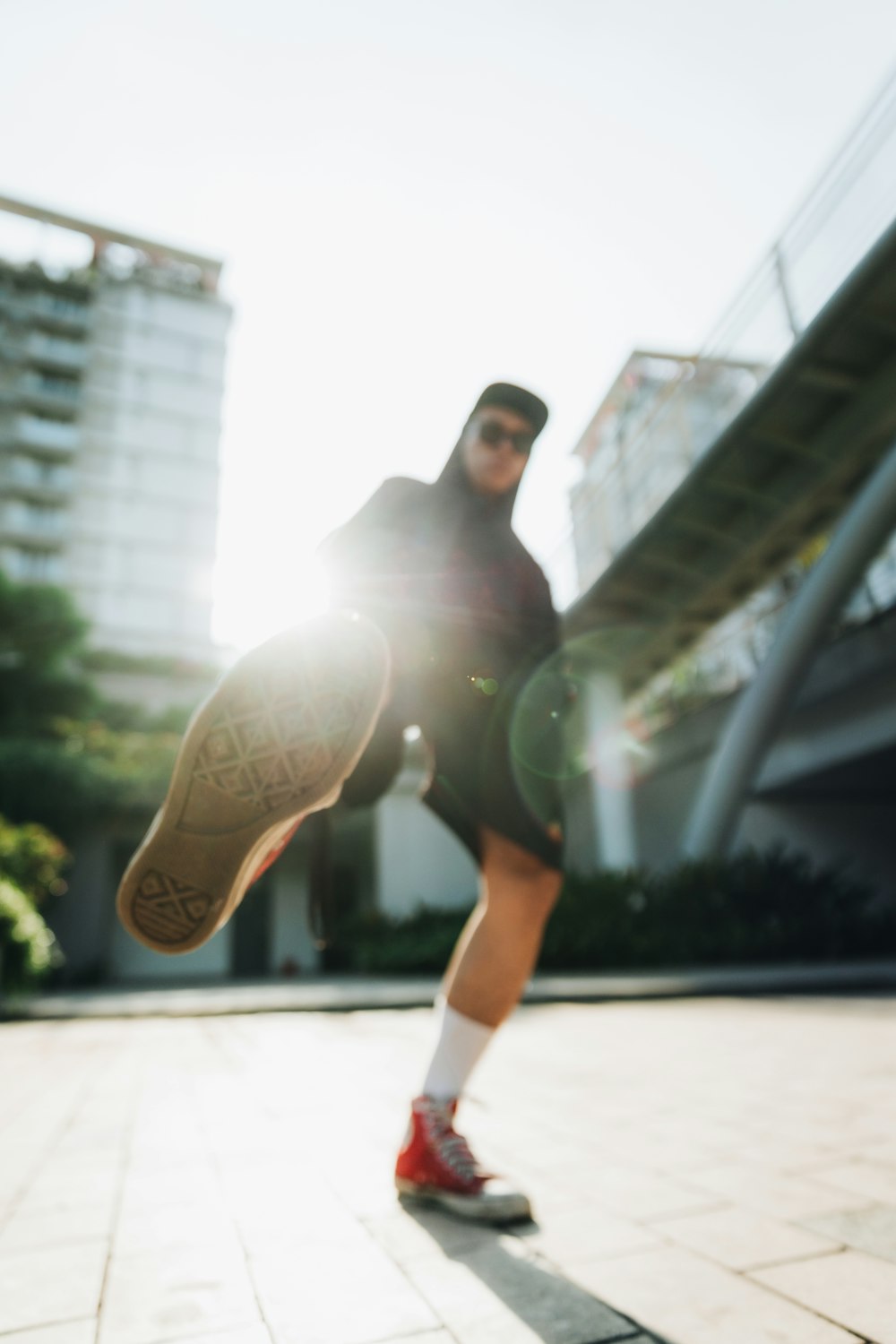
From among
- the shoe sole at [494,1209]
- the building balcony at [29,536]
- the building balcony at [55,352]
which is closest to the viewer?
the shoe sole at [494,1209]

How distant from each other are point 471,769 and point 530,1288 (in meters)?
0.94

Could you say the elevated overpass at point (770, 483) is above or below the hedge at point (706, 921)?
above

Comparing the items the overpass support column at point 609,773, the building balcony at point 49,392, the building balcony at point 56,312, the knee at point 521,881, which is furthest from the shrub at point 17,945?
the building balcony at point 56,312

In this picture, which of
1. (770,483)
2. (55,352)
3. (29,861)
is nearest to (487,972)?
(29,861)

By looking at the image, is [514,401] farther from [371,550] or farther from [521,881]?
[521,881]

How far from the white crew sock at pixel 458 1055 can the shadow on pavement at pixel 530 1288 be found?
25 cm

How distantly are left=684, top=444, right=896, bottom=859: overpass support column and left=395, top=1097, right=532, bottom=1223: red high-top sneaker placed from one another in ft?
33.8

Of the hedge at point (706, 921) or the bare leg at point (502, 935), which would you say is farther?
the hedge at point (706, 921)

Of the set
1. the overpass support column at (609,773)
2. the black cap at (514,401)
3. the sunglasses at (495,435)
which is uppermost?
the overpass support column at (609,773)

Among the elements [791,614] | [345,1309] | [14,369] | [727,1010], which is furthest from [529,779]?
[14,369]

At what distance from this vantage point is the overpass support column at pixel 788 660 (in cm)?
1011

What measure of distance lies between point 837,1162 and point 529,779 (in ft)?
3.76

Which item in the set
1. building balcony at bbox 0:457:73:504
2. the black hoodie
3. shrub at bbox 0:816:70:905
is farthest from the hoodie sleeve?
building balcony at bbox 0:457:73:504

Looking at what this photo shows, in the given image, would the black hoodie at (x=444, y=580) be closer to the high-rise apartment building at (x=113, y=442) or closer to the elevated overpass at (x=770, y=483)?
the elevated overpass at (x=770, y=483)
